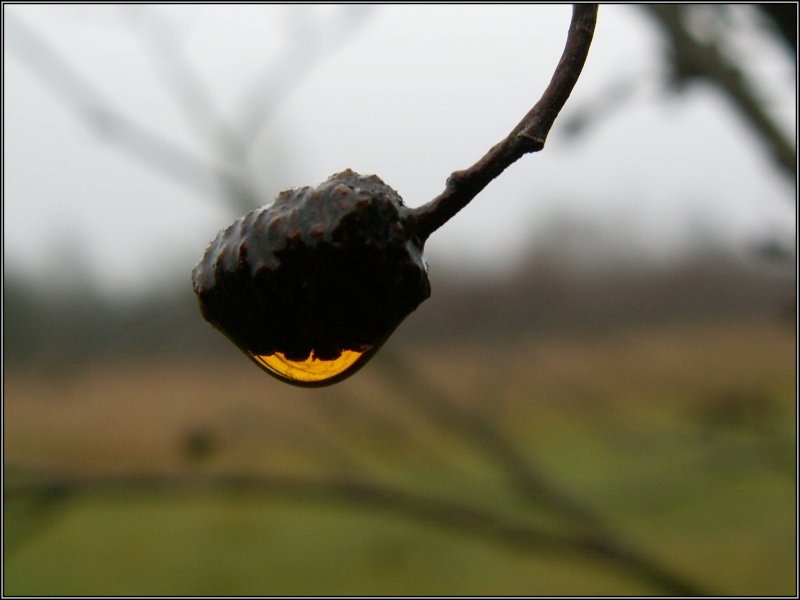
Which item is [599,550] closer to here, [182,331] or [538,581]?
[182,331]

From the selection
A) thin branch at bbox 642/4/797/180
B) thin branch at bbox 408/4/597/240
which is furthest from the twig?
thin branch at bbox 408/4/597/240

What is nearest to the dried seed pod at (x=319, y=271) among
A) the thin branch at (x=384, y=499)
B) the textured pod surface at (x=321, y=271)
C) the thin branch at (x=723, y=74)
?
the textured pod surface at (x=321, y=271)

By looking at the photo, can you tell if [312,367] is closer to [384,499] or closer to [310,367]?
[310,367]

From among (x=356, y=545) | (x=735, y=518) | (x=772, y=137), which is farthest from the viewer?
(x=356, y=545)

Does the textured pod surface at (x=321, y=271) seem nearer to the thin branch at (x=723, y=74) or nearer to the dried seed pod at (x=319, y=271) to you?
the dried seed pod at (x=319, y=271)

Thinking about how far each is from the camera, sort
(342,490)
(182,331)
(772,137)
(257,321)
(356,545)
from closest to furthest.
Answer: (257,321), (772,137), (342,490), (182,331), (356,545)

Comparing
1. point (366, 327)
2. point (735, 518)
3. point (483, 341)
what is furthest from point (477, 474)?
point (366, 327)
